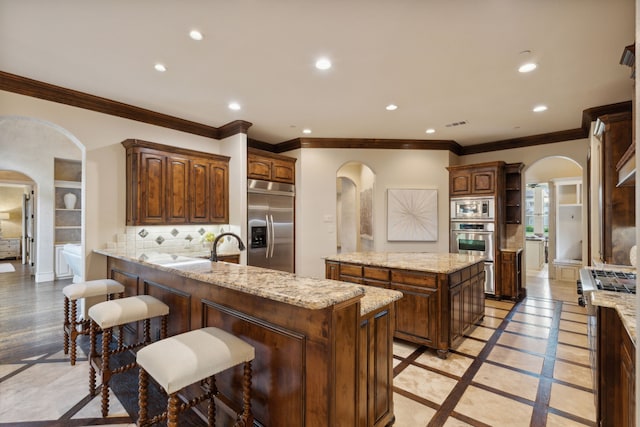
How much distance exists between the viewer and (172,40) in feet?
8.00

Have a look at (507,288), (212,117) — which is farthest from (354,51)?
(507,288)

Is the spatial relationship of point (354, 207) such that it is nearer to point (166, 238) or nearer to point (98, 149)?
point (166, 238)

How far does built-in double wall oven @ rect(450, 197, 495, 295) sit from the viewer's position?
206 inches

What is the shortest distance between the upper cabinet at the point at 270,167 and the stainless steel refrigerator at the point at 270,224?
0.10m

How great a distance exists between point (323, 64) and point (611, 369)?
2.97 metres

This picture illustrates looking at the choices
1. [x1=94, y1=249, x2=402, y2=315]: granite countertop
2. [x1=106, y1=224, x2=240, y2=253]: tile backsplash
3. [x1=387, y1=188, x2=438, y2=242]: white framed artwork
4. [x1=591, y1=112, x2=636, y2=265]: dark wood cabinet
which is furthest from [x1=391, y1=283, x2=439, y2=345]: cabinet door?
[x1=106, y1=224, x2=240, y2=253]: tile backsplash

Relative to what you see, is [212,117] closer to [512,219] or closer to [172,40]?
[172,40]

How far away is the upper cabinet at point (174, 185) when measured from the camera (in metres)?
3.82

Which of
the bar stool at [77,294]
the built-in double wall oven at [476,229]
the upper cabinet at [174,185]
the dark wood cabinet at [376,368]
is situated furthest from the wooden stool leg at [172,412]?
the built-in double wall oven at [476,229]

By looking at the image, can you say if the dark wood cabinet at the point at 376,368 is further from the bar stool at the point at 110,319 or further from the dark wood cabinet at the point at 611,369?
the bar stool at the point at 110,319

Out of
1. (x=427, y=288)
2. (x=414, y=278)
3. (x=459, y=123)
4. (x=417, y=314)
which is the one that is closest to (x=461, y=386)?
(x=417, y=314)

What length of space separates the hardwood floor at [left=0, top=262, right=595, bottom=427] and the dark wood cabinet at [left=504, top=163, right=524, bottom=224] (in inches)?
81.9

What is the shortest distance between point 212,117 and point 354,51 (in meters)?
2.52

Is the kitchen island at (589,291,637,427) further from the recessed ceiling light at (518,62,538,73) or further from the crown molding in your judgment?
the crown molding
